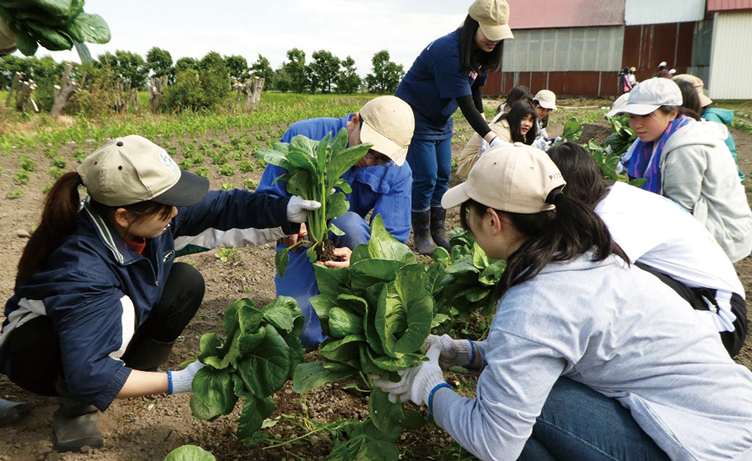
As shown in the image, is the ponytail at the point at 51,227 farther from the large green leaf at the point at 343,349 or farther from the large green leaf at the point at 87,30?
the large green leaf at the point at 343,349

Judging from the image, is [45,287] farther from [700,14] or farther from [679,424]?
[700,14]

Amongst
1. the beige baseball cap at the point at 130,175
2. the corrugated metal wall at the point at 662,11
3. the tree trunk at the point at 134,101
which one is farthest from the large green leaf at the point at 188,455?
the corrugated metal wall at the point at 662,11

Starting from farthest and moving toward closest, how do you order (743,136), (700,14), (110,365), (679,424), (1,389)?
(700,14)
(743,136)
(1,389)
(110,365)
(679,424)

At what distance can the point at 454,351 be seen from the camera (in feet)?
6.44

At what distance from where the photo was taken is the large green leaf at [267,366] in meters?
1.80

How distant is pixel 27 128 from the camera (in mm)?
9438

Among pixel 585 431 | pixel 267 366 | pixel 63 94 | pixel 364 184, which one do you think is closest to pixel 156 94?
pixel 63 94

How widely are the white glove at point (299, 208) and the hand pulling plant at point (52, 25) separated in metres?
1.06

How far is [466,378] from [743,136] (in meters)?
11.2

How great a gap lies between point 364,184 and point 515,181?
1434mm

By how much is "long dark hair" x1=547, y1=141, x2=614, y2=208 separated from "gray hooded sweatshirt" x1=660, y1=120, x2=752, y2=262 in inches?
37.6

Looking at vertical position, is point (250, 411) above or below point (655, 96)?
below

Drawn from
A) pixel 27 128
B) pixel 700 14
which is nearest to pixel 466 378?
pixel 27 128

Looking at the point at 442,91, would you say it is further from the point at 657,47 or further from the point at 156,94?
the point at 657,47
